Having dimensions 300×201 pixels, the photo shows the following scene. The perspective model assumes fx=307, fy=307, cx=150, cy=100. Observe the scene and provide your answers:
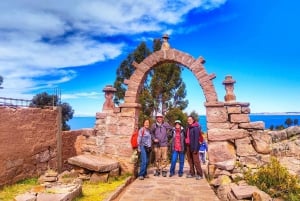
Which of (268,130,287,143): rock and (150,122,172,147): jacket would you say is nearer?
(150,122,172,147): jacket

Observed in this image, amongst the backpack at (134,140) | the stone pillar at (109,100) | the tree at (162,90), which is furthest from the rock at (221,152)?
the tree at (162,90)

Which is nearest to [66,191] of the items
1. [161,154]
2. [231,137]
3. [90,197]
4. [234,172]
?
[90,197]

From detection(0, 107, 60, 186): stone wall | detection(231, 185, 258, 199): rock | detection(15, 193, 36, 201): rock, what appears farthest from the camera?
detection(0, 107, 60, 186): stone wall

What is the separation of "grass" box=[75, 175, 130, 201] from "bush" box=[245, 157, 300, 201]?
3.22 metres

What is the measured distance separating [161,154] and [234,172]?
220 centimetres

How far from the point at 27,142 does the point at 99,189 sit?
7.92 feet

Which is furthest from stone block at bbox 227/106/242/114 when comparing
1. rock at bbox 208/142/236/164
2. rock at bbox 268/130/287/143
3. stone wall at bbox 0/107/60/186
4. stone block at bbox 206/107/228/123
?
rock at bbox 268/130/287/143

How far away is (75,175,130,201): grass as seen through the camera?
6590 millimetres

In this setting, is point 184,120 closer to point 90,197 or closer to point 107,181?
point 107,181

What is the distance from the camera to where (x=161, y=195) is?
674 cm

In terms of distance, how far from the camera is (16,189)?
7.22 meters

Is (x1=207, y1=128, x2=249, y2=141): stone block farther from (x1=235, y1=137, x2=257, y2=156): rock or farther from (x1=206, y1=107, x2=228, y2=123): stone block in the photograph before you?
(x1=206, y1=107, x2=228, y2=123): stone block

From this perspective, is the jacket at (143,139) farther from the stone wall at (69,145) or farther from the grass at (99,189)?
the stone wall at (69,145)

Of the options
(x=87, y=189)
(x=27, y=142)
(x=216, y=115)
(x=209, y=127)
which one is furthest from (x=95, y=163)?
(x=216, y=115)
